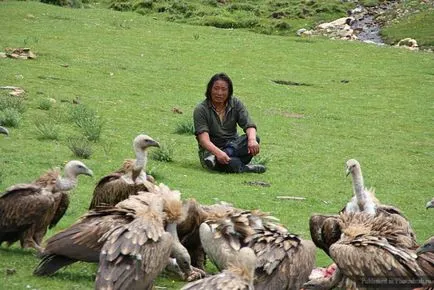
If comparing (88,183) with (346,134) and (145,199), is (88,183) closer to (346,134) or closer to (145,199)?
(145,199)

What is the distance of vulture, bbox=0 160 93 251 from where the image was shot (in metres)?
8.04

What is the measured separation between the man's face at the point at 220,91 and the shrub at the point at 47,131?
8.41 ft

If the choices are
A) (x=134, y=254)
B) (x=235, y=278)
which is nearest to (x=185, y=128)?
(x=134, y=254)

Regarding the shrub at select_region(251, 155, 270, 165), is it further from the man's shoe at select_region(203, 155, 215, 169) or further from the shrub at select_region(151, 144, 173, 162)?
the shrub at select_region(151, 144, 173, 162)

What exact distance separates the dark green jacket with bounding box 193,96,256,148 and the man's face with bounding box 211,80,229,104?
150 millimetres

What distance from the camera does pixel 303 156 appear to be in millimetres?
14461

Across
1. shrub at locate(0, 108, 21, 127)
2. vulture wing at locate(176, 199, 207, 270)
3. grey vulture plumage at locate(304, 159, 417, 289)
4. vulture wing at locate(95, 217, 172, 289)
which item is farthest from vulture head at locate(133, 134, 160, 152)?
shrub at locate(0, 108, 21, 127)

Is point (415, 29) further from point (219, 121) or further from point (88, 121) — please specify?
point (219, 121)

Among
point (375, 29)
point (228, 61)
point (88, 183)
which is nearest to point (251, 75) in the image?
point (228, 61)

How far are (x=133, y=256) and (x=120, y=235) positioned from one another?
27cm

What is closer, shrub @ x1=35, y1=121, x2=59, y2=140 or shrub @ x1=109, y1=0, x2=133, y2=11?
shrub @ x1=35, y1=121, x2=59, y2=140

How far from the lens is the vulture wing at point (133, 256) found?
658 centimetres

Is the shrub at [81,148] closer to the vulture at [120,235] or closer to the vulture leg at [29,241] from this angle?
the vulture leg at [29,241]

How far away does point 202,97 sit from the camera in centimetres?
1892
